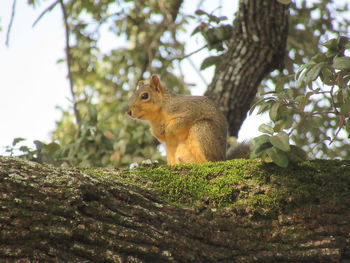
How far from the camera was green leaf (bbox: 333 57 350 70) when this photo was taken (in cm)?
252

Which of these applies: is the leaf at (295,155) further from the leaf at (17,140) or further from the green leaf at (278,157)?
the leaf at (17,140)

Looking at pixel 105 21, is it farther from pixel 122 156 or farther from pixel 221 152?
pixel 221 152

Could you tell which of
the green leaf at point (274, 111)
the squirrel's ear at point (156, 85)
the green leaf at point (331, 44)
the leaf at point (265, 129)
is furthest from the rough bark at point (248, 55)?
the leaf at point (265, 129)

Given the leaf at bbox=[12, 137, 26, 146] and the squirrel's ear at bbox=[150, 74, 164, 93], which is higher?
the squirrel's ear at bbox=[150, 74, 164, 93]

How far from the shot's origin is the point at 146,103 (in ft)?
15.2

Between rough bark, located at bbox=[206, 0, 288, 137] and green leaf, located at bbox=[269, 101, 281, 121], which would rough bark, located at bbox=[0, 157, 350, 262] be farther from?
rough bark, located at bbox=[206, 0, 288, 137]

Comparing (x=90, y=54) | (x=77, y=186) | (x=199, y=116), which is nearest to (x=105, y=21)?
(x=90, y=54)

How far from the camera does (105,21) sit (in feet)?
21.9

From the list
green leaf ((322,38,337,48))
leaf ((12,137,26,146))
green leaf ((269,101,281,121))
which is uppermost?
leaf ((12,137,26,146))

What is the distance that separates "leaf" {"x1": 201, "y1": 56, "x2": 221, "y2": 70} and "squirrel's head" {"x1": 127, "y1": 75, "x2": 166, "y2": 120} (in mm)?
687

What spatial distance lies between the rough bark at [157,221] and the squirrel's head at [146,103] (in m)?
2.26

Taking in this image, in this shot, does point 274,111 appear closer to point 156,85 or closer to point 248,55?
point 156,85

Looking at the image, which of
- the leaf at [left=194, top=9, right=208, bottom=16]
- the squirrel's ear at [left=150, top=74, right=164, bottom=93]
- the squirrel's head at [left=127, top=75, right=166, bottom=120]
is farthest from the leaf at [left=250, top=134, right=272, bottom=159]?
the leaf at [left=194, top=9, right=208, bottom=16]

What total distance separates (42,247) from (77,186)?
0.34m
